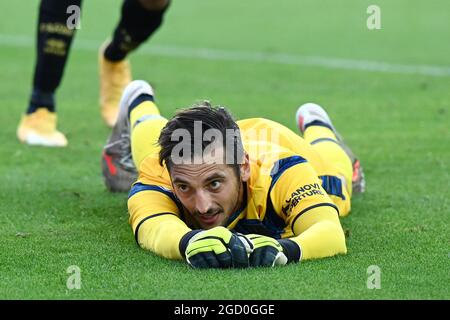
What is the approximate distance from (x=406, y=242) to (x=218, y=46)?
792 centimetres

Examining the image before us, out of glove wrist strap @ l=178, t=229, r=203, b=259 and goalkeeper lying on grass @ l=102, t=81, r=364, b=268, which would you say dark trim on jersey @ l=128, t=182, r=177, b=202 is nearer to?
goalkeeper lying on grass @ l=102, t=81, r=364, b=268

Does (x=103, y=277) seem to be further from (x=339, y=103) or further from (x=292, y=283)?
(x=339, y=103)

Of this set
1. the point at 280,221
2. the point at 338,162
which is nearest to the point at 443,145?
the point at 338,162

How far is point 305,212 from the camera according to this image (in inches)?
166

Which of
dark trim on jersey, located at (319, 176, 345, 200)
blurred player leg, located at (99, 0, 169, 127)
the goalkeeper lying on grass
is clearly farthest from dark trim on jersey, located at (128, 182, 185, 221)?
blurred player leg, located at (99, 0, 169, 127)

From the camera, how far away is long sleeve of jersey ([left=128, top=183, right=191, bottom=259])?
4070 millimetres

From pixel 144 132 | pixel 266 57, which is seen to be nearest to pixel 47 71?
pixel 144 132

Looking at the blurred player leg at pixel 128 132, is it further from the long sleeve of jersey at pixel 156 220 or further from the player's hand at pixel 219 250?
the player's hand at pixel 219 250

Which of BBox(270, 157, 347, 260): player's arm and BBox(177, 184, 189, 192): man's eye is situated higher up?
BBox(177, 184, 189, 192): man's eye

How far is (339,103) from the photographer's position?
854 centimetres

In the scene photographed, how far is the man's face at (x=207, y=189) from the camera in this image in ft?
13.3

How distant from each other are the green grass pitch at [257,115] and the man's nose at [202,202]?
25cm

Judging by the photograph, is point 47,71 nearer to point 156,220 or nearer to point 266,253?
point 156,220

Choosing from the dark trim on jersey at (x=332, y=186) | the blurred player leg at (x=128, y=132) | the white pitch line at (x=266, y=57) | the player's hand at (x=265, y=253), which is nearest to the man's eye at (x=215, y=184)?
the player's hand at (x=265, y=253)
